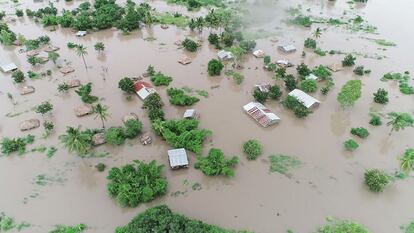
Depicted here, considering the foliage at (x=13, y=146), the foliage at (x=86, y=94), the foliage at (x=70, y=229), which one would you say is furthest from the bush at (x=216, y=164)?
the foliage at (x=13, y=146)

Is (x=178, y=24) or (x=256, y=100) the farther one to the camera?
(x=178, y=24)

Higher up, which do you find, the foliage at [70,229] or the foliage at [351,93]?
the foliage at [351,93]

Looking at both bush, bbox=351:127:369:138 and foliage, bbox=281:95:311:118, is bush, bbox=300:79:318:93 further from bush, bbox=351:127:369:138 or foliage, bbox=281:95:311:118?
bush, bbox=351:127:369:138

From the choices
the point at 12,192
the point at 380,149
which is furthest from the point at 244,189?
the point at 12,192

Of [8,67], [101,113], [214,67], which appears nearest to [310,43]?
[214,67]

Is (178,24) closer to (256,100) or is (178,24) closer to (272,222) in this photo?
(256,100)

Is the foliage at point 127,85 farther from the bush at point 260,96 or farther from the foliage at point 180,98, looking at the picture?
the bush at point 260,96

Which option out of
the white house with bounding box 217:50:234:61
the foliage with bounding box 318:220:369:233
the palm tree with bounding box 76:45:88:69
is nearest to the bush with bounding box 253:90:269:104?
the white house with bounding box 217:50:234:61
